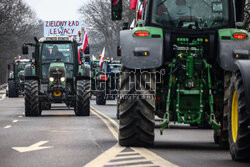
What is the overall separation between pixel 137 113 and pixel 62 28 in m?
42.4

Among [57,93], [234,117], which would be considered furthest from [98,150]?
[57,93]

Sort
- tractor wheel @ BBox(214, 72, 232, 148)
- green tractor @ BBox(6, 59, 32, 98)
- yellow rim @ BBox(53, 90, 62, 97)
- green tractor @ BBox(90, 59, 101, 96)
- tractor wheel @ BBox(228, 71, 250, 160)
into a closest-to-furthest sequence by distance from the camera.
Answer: tractor wheel @ BBox(228, 71, 250, 160) → tractor wheel @ BBox(214, 72, 232, 148) → yellow rim @ BBox(53, 90, 62, 97) → green tractor @ BBox(90, 59, 101, 96) → green tractor @ BBox(6, 59, 32, 98)

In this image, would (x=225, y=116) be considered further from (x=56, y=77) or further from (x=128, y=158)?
(x=56, y=77)

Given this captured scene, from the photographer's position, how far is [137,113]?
1134 cm

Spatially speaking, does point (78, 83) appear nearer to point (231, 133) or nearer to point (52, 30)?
point (231, 133)

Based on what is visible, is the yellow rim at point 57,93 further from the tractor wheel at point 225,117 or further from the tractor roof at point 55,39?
the tractor wheel at point 225,117

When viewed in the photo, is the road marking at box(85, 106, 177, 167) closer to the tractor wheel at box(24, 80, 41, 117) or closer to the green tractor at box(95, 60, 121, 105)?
the tractor wheel at box(24, 80, 41, 117)

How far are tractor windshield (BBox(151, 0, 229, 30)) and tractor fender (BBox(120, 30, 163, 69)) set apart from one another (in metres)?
0.64

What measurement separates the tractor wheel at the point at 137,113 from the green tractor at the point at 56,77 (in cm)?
1283

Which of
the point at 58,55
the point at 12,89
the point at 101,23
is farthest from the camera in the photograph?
the point at 101,23

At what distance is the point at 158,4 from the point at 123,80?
1.55 m

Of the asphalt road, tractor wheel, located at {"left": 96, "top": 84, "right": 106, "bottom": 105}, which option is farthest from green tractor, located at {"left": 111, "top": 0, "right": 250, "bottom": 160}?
tractor wheel, located at {"left": 96, "top": 84, "right": 106, "bottom": 105}

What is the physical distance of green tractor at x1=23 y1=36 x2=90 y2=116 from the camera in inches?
953

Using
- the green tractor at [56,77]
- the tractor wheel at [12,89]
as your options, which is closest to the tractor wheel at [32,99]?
the green tractor at [56,77]
